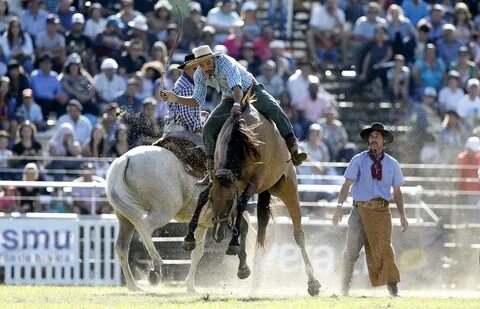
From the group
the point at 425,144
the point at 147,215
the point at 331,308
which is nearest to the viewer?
the point at 331,308

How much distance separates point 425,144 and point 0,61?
23.3ft

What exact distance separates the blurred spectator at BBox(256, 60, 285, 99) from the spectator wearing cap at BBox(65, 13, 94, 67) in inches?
116

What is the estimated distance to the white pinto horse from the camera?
1641cm

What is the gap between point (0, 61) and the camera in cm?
2412

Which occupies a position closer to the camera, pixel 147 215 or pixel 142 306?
pixel 142 306

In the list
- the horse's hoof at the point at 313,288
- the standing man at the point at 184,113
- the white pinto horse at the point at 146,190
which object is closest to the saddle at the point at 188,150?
the white pinto horse at the point at 146,190

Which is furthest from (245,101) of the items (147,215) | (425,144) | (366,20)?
(366,20)

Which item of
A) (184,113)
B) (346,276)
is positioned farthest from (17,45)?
(346,276)

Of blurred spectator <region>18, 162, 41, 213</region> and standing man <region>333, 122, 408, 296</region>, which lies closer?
standing man <region>333, 122, 408, 296</region>

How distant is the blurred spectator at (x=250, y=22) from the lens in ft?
83.4

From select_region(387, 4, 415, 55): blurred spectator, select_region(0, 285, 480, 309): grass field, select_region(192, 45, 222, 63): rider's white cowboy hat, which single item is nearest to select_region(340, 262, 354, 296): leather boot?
select_region(0, 285, 480, 309): grass field

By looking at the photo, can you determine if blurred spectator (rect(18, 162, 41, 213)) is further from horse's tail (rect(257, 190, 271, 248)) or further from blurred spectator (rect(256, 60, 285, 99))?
horse's tail (rect(257, 190, 271, 248))

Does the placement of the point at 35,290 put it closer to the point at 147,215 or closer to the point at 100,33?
the point at 147,215

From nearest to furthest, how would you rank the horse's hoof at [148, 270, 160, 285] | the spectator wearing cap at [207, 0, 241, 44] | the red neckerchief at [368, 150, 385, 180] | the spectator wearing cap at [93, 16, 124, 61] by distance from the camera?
the horse's hoof at [148, 270, 160, 285]
the red neckerchief at [368, 150, 385, 180]
the spectator wearing cap at [93, 16, 124, 61]
the spectator wearing cap at [207, 0, 241, 44]
